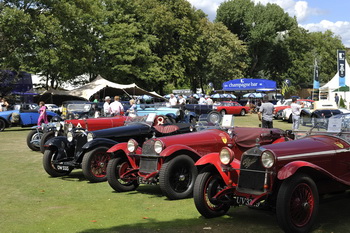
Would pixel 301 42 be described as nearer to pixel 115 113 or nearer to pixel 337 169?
pixel 115 113

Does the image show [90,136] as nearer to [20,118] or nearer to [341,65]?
[20,118]

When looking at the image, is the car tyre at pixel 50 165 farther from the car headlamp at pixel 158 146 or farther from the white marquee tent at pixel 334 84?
the white marquee tent at pixel 334 84

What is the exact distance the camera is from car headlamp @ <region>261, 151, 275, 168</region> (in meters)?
5.75

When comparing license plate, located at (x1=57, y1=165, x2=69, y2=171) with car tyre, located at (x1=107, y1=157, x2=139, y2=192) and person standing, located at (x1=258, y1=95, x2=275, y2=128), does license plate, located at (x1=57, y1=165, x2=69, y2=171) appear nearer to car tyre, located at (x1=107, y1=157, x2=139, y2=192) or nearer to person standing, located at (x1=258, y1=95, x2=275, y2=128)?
car tyre, located at (x1=107, y1=157, x2=139, y2=192)

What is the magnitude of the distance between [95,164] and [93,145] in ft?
1.46

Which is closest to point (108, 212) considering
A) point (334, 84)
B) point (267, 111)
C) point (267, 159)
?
point (267, 159)

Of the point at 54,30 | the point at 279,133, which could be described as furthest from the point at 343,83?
the point at 279,133

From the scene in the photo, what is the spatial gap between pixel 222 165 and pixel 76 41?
102ft

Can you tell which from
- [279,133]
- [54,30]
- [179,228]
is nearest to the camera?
[179,228]

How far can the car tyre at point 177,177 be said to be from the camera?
7664mm

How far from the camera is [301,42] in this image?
71.4 m

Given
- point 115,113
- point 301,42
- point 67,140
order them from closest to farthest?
point 67,140 < point 115,113 < point 301,42

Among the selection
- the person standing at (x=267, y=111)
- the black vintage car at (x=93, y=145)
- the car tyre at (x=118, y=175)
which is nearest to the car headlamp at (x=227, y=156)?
the car tyre at (x=118, y=175)

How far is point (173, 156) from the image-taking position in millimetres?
7867
